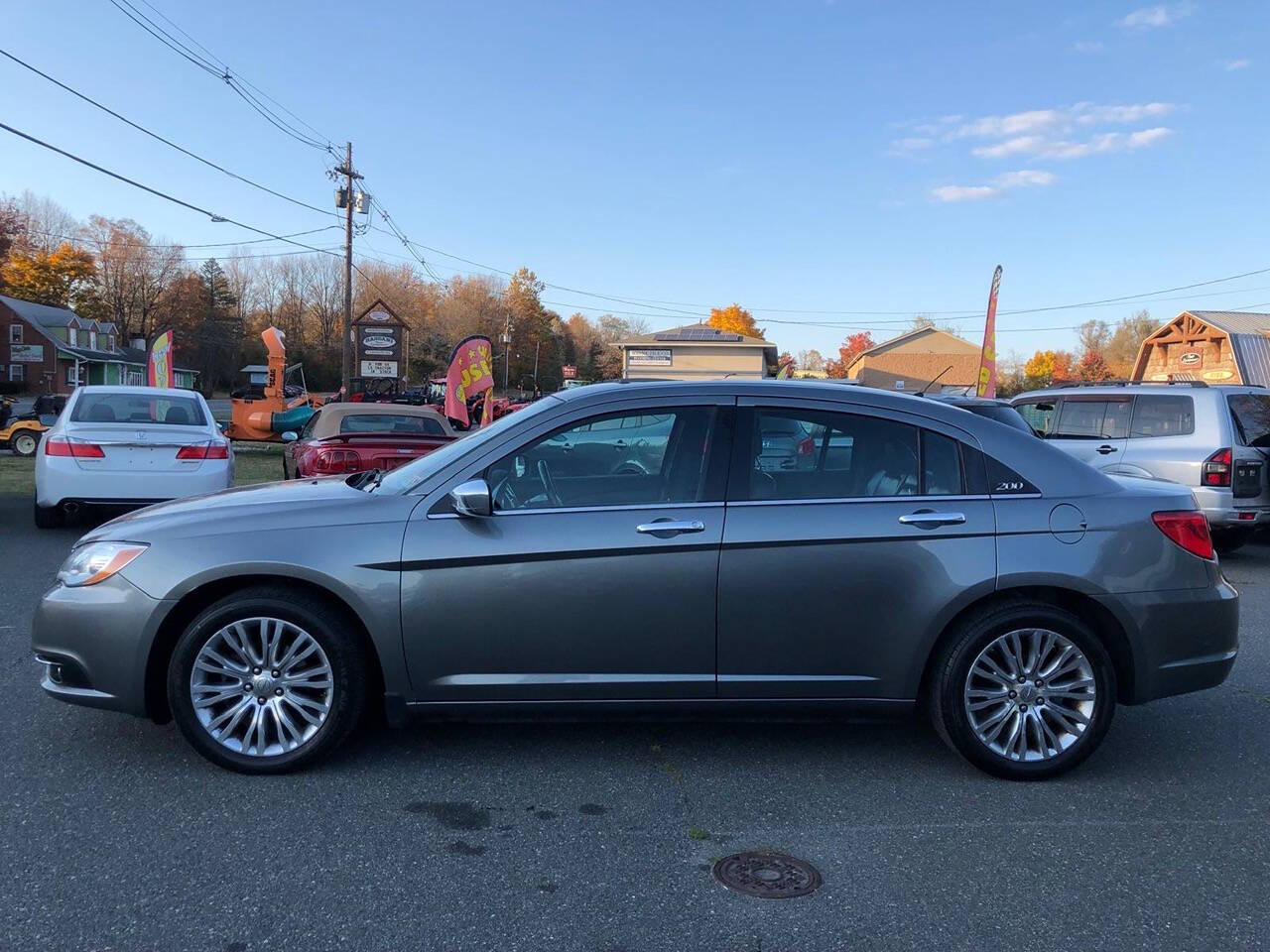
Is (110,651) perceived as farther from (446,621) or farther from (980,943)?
(980,943)

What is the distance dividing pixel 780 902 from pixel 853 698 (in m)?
1.15

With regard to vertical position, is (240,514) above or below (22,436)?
below

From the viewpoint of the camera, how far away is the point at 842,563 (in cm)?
393

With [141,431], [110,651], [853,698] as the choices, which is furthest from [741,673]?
[141,431]

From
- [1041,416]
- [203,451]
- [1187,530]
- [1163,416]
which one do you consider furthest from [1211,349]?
[1187,530]

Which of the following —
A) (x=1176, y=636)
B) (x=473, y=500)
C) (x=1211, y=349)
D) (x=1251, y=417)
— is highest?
(x=1211, y=349)

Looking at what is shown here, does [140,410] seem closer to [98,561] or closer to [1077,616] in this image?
[98,561]

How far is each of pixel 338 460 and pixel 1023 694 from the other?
797 cm

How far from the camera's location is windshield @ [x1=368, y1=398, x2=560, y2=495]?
13.4 ft

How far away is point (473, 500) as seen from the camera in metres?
3.81

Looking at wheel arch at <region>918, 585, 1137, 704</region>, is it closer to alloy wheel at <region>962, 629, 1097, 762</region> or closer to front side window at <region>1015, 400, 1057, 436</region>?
alloy wheel at <region>962, 629, 1097, 762</region>

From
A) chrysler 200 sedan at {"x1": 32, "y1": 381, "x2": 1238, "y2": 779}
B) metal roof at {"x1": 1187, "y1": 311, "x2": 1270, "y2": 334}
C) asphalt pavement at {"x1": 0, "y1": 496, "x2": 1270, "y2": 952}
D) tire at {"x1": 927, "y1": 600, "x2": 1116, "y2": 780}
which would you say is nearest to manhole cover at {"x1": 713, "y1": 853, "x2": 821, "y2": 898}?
asphalt pavement at {"x1": 0, "y1": 496, "x2": 1270, "y2": 952}

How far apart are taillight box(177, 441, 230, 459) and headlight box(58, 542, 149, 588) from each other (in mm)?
5855

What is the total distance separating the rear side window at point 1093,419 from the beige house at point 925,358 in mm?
51003
